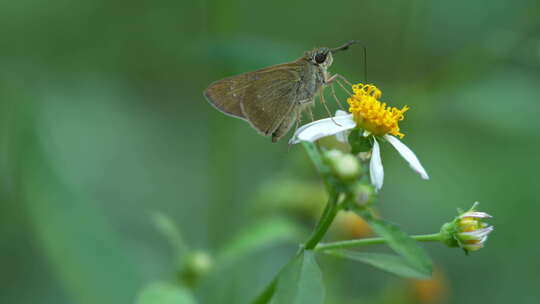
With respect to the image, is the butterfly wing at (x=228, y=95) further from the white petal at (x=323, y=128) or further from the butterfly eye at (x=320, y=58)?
the white petal at (x=323, y=128)

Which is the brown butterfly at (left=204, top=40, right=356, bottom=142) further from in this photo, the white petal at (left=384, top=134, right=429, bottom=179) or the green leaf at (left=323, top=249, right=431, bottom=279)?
the green leaf at (left=323, top=249, right=431, bottom=279)

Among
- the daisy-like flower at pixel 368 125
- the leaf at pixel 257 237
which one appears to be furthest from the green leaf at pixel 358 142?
the leaf at pixel 257 237

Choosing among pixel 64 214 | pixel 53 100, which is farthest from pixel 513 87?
pixel 53 100

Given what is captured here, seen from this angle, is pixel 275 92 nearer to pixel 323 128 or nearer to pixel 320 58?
pixel 320 58

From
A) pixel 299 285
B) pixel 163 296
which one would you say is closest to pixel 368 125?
pixel 299 285

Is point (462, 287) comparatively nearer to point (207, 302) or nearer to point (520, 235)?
point (520, 235)

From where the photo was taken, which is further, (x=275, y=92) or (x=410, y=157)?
(x=275, y=92)

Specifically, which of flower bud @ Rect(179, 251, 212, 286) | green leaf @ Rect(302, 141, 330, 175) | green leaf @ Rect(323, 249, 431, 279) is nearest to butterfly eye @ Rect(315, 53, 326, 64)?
green leaf @ Rect(302, 141, 330, 175)
